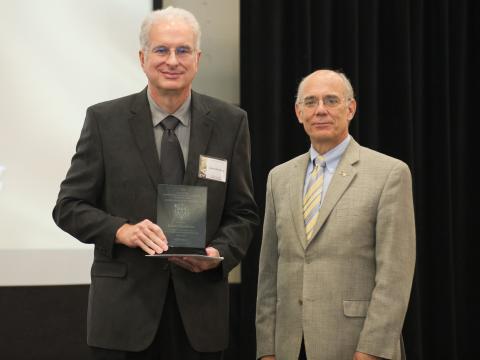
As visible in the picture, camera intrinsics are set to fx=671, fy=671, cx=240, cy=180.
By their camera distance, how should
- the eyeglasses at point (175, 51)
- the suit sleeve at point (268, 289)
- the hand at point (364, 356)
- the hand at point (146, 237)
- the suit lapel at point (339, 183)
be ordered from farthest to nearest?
the suit sleeve at point (268, 289), the suit lapel at point (339, 183), the hand at point (364, 356), the eyeglasses at point (175, 51), the hand at point (146, 237)

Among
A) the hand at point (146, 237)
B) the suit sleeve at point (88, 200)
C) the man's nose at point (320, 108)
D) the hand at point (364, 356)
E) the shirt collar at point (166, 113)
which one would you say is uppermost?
the man's nose at point (320, 108)

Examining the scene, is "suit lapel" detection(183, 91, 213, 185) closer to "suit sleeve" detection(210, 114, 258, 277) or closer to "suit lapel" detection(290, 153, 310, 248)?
"suit sleeve" detection(210, 114, 258, 277)

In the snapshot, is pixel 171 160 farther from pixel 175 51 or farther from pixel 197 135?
pixel 175 51

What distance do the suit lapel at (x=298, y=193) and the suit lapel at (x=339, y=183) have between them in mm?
64

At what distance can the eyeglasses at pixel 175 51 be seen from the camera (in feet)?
7.01

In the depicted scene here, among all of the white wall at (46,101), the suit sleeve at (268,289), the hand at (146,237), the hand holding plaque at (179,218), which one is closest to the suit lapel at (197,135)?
the hand holding plaque at (179,218)

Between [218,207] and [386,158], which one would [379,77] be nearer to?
[386,158]

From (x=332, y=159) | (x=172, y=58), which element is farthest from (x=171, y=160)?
(x=332, y=159)

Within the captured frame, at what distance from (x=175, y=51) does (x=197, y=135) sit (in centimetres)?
28

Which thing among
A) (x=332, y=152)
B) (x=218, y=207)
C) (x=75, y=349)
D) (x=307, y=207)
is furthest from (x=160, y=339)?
(x=75, y=349)

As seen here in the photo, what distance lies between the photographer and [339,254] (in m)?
2.48

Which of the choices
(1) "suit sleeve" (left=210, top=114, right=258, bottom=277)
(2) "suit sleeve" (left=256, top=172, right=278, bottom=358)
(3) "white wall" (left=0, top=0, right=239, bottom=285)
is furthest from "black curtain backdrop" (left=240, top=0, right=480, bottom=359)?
(1) "suit sleeve" (left=210, top=114, right=258, bottom=277)

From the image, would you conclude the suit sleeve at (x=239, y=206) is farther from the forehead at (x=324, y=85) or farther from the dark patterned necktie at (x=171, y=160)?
the forehead at (x=324, y=85)

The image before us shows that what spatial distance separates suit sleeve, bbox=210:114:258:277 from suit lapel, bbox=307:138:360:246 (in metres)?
0.34
